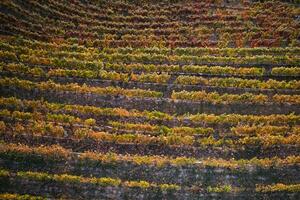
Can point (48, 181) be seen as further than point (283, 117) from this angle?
No

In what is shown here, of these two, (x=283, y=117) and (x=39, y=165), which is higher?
(x=283, y=117)

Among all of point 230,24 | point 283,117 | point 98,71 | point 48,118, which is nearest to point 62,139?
point 48,118

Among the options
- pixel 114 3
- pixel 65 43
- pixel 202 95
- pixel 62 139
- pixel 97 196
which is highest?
pixel 114 3

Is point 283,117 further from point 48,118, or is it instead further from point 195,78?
point 48,118

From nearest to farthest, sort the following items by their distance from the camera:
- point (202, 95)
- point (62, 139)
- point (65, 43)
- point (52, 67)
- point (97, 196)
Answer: point (97, 196) < point (62, 139) < point (202, 95) < point (52, 67) < point (65, 43)

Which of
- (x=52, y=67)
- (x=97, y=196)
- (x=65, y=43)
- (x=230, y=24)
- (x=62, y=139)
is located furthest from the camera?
(x=230, y=24)

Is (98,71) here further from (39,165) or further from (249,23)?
(249,23)
